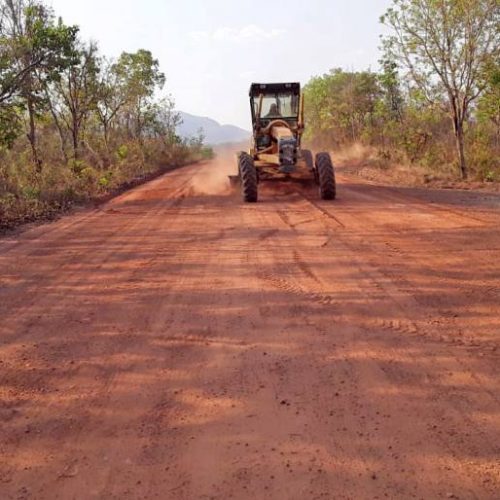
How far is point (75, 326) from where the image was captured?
4695 millimetres

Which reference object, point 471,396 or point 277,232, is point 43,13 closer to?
point 277,232

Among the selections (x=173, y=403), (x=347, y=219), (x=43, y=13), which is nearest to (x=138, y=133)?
(x=43, y=13)

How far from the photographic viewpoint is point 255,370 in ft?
12.1

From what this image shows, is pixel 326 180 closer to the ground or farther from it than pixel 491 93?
closer to the ground

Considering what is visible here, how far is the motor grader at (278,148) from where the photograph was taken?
11.8 meters

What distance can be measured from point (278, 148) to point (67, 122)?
13807 millimetres

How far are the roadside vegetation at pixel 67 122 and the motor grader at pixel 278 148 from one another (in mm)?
4728

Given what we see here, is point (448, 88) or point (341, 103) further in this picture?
point (341, 103)

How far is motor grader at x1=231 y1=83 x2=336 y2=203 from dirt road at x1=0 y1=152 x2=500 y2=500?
4.47 metres

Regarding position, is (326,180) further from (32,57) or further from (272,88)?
(32,57)

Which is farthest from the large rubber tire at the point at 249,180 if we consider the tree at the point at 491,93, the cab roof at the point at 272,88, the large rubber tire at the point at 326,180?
the tree at the point at 491,93

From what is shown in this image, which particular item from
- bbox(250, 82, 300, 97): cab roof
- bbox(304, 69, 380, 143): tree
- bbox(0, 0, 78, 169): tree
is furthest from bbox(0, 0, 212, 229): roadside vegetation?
bbox(304, 69, 380, 143): tree

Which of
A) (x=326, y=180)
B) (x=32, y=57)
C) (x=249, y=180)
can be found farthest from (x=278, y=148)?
(x=32, y=57)

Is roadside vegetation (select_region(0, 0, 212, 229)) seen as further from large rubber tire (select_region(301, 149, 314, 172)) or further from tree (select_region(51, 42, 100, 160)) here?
large rubber tire (select_region(301, 149, 314, 172))
